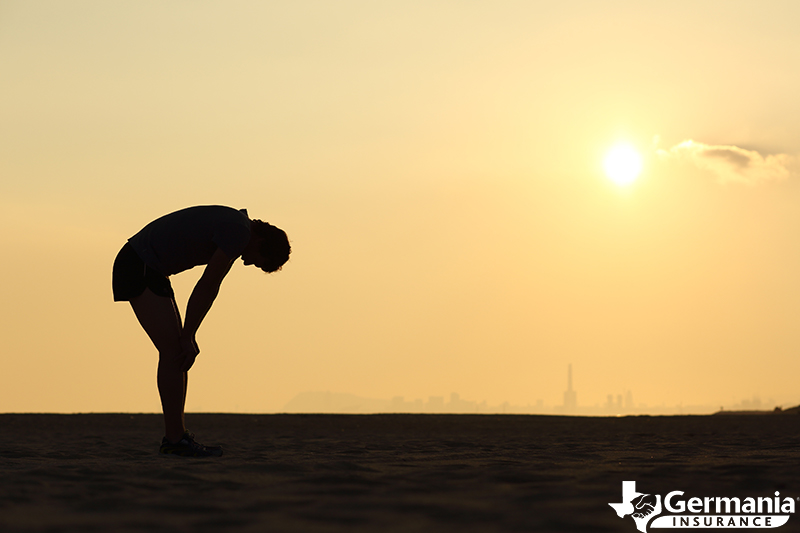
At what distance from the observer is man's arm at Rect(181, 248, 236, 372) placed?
470 centimetres

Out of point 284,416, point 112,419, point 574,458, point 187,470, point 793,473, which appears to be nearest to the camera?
point 793,473

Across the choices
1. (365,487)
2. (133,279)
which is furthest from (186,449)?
(365,487)

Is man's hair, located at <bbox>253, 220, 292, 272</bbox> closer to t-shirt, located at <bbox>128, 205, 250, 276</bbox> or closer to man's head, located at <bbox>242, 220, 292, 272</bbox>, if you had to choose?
man's head, located at <bbox>242, 220, 292, 272</bbox>

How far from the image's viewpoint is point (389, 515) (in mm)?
2549

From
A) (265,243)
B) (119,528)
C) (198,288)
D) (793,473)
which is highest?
(265,243)

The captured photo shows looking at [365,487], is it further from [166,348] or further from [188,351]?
[166,348]

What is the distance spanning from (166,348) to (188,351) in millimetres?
154

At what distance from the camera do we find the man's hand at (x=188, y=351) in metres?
4.72

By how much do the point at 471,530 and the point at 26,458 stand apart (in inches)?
134

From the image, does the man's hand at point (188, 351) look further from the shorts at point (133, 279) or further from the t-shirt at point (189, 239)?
the t-shirt at point (189, 239)

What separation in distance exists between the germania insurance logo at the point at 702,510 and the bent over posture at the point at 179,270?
2672mm

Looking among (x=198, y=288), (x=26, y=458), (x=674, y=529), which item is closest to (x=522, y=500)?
(x=674, y=529)

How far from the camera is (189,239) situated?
480cm

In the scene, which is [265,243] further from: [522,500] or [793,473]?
[793,473]
